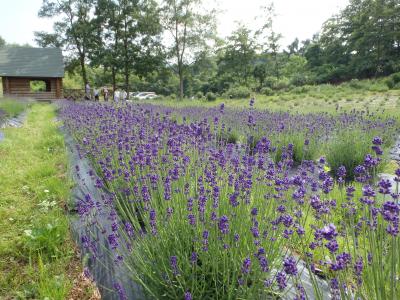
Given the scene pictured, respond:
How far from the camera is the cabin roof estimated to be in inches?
972

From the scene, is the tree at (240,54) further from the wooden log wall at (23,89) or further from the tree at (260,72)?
the wooden log wall at (23,89)

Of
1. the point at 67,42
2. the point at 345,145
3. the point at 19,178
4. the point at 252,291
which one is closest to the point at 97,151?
the point at 19,178

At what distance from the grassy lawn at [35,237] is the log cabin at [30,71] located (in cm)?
2260

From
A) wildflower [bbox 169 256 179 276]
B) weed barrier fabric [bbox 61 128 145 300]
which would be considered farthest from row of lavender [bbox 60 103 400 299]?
weed barrier fabric [bbox 61 128 145 300]

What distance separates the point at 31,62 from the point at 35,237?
91.4ft

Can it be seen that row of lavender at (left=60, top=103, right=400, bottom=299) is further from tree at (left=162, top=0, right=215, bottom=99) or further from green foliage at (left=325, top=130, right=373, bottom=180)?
tree at (left=162, top=0, right=215, bottom=99)

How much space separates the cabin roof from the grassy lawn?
22769 millimetres

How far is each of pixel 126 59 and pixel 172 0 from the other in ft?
21.7

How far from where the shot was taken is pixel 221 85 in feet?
124

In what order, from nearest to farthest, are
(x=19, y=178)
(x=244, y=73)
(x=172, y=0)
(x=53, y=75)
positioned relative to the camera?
(x=19, y=178) → (x=172, y=0) → (x=53, y=75) → (x=244, y=73)

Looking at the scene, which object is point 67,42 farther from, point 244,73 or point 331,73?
point 331,73

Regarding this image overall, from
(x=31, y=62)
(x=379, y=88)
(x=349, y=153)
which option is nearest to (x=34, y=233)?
(x=349, y=153)

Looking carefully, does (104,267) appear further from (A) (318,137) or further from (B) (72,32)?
(B) (72,32)

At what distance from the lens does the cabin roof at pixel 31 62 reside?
24.7 m
